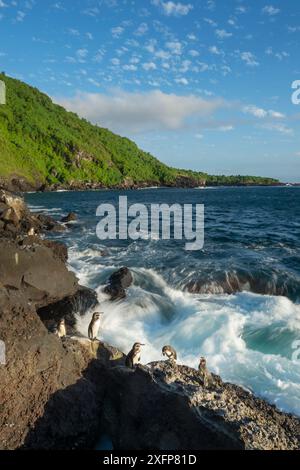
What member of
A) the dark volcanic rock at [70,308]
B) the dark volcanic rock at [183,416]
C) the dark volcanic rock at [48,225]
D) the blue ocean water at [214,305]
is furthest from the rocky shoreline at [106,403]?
the dark volcanic rock at [48,225]

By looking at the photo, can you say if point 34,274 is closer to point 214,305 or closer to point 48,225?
point 214,305

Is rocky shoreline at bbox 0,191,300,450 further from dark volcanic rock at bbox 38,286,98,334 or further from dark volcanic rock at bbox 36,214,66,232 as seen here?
dark volcanic rock at bbox 36,214,66,232

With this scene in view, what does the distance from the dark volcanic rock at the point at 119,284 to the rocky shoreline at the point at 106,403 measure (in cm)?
945

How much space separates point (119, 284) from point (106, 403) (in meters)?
12.1

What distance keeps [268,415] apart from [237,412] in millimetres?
1402

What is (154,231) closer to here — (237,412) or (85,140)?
(237,412)

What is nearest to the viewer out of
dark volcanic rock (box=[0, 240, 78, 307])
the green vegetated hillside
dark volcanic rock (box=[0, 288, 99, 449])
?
dark volcanic rock (box=[0, 288, 99, 449])

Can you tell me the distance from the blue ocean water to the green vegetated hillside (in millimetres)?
97915

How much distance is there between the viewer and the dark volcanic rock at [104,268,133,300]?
21.7 metres

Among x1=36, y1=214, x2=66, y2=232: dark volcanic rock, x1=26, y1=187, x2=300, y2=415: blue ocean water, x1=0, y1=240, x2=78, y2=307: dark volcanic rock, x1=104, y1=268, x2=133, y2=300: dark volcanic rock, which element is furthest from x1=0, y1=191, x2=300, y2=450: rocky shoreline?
Answer: x1=36, y1=214, x2=66, y2=232: dark volcanic rock

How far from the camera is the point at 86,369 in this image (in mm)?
11258

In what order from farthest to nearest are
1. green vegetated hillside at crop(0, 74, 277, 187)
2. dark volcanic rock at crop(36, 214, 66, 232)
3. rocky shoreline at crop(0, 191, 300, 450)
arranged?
green vegetated hillside at crop(0, 74, 277, 187), dark volcanic rock at crop(36, 214, 66, 232), rocky shoreline at crop(0, 191, 300, 450)

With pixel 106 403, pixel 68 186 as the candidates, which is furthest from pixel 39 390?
pixel 68 186

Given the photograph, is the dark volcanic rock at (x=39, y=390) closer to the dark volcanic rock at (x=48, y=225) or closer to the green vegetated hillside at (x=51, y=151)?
the dark volcanic rock at (x=48, y=225)
